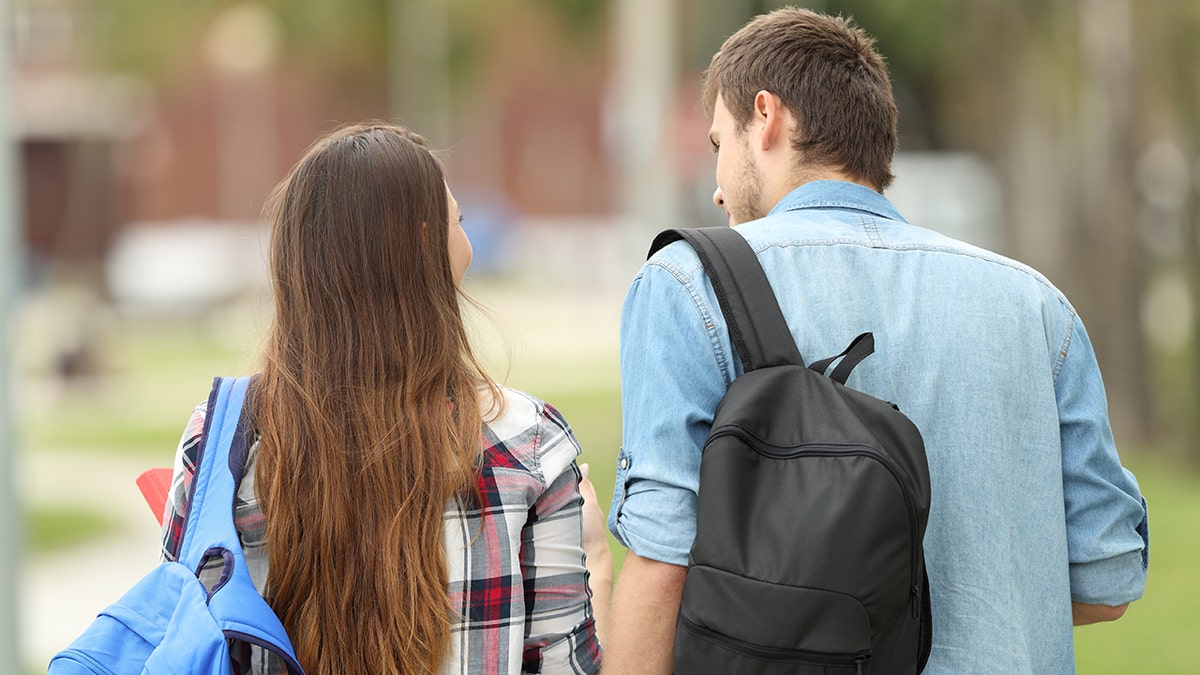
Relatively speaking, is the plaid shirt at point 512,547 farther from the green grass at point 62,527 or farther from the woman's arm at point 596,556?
the green grass at point 62,527

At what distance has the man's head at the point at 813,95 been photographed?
2.38 metres

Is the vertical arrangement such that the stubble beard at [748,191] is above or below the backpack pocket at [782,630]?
above

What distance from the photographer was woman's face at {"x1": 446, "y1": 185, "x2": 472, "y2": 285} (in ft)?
8.07

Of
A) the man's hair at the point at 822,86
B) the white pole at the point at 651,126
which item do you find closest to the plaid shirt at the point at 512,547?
the man's hair at the point at 822,86

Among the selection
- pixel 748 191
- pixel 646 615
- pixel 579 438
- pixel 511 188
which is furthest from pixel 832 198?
pixel 511 188

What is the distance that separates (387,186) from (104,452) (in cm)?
1257

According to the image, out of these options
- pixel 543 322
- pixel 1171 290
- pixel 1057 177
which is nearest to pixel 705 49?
pixel 543 322

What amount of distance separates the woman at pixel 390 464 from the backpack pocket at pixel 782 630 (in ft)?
1.32

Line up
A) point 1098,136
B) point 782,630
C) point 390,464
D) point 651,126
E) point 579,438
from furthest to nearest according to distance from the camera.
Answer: point 1098,136, point 651,126, point 579,438, point 390,464, point 782,630

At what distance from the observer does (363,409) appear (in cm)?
232

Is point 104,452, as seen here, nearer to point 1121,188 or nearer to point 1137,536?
point 1121,188

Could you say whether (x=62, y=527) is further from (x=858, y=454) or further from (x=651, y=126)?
(x=858, y=454)

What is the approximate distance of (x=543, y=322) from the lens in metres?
29.0

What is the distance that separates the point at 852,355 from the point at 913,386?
0.15 meters
